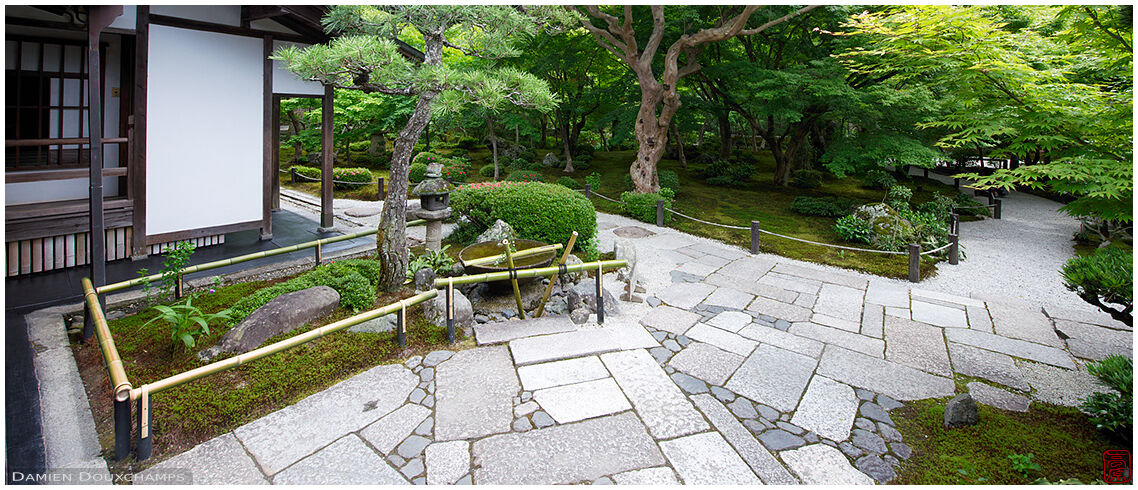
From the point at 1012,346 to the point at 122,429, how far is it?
24.2 ft

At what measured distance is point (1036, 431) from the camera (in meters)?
3.75

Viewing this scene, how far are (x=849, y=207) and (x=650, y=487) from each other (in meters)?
11.8

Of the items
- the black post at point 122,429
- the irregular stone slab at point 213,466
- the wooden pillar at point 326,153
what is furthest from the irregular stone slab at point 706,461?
the wooden pillar at point 326,153

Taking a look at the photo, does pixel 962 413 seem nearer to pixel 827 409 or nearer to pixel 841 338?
pixel 827 409

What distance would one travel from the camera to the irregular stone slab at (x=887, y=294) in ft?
22.2

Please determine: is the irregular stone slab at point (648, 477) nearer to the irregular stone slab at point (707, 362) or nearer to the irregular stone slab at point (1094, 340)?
the irregular stone slab at point (707, 362)

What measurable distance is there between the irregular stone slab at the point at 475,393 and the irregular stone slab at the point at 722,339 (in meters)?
1.99

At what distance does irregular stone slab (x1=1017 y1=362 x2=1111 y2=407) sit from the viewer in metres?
4.29

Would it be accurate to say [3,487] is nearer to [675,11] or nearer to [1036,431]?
[1036,431]

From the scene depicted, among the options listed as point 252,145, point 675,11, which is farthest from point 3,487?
point 675,11

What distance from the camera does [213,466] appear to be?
3221mm

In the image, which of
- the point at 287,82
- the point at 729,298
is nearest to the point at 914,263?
the point at 729,298

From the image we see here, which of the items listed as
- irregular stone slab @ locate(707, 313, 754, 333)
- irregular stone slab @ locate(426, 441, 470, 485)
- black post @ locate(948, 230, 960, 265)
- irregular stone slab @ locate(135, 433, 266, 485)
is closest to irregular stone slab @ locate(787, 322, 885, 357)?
irregular stone slab @ locate(707, 313, 754, 333)

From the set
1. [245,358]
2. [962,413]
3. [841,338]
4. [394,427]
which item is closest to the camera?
[245,358]
